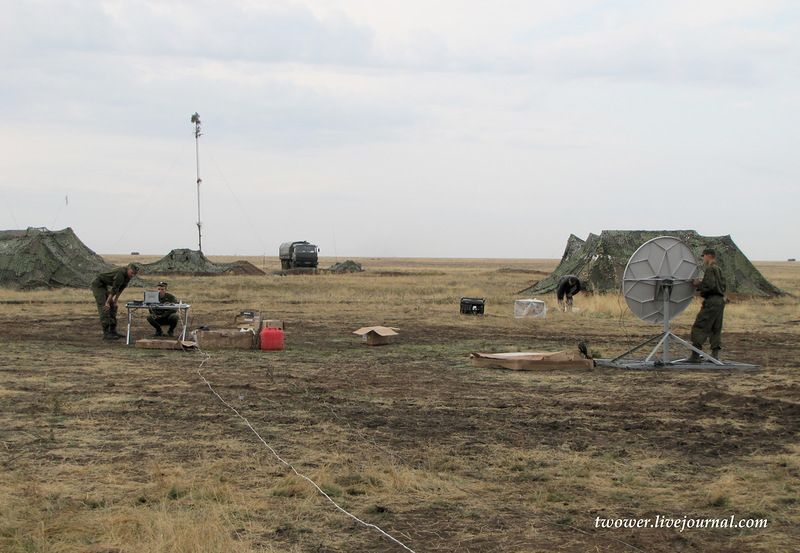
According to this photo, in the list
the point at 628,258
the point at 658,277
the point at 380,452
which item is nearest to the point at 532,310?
the point at 628,258

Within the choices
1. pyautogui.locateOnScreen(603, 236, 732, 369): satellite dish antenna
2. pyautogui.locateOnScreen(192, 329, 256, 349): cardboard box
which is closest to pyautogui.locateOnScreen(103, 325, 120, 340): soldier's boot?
pyautogui.locateOnScreen(192, 329, 256, 349): cardboard box

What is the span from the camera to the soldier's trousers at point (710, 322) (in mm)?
14727

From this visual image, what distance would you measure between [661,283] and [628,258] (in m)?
19.0

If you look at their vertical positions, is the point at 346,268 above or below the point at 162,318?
above

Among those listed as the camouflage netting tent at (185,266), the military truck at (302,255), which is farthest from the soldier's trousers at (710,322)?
the military truck at (302,255)

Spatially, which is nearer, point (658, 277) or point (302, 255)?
point (658, 277)

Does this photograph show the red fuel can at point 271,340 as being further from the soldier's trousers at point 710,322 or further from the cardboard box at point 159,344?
the soldier's trousers at point 710,322

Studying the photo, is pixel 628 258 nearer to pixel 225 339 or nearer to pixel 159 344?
pixel 225 339

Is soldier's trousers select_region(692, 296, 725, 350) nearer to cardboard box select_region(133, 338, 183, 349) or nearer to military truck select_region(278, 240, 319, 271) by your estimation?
cardboard box select_region(133, 338, 183, 349)

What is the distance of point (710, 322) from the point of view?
14.9m

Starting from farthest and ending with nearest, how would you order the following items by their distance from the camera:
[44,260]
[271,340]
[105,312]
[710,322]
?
1. [44,260]
2. [105,312]
3. [271,340]
4. [710,322]

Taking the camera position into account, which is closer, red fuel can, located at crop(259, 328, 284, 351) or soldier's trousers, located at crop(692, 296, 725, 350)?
soldier's trousers, located at crop(692, 296, 725, 350)

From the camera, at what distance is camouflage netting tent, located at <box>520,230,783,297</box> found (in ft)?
108

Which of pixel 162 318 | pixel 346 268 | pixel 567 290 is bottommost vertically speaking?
pixel 162 318
